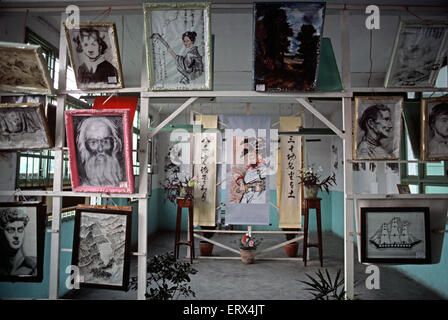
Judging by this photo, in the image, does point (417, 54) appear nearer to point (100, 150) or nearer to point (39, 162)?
point (100, 150)

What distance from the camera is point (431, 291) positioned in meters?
3.96

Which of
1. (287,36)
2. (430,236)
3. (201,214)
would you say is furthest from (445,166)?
(201,214)

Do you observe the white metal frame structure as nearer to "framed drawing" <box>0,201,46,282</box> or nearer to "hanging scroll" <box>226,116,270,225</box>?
"framed drawing" <box>0,201,46,282</box>

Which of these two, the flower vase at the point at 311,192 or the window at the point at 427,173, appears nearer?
the window at the point at 427,173

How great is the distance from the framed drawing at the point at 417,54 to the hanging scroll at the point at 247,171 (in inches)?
101

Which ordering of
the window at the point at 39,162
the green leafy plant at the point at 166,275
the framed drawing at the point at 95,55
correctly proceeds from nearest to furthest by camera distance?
the green leafy plant at the point at 166,275 → the framed drawing at the point at 95,55 → the window at the point at 39,162

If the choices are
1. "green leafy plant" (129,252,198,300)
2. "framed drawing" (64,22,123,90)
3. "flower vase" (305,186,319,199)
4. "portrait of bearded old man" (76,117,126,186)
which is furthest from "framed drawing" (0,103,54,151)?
"flower vase" (305,186,319,199)

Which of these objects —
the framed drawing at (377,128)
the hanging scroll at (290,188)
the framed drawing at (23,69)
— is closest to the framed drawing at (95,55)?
the framed drawing at (23,69)

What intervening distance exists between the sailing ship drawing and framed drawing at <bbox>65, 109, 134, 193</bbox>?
2.25 metres

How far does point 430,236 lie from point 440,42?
1.69 m

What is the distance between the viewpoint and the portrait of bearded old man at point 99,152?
104 inches

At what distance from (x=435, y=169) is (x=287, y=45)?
2.88 metres

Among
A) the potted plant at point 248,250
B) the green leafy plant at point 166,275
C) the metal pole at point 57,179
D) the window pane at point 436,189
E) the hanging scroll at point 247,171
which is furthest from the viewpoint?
the potted plant at point 248,250

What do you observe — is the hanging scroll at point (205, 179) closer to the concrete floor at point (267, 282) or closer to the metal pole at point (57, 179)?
the concrete floor at point (267, 282)
